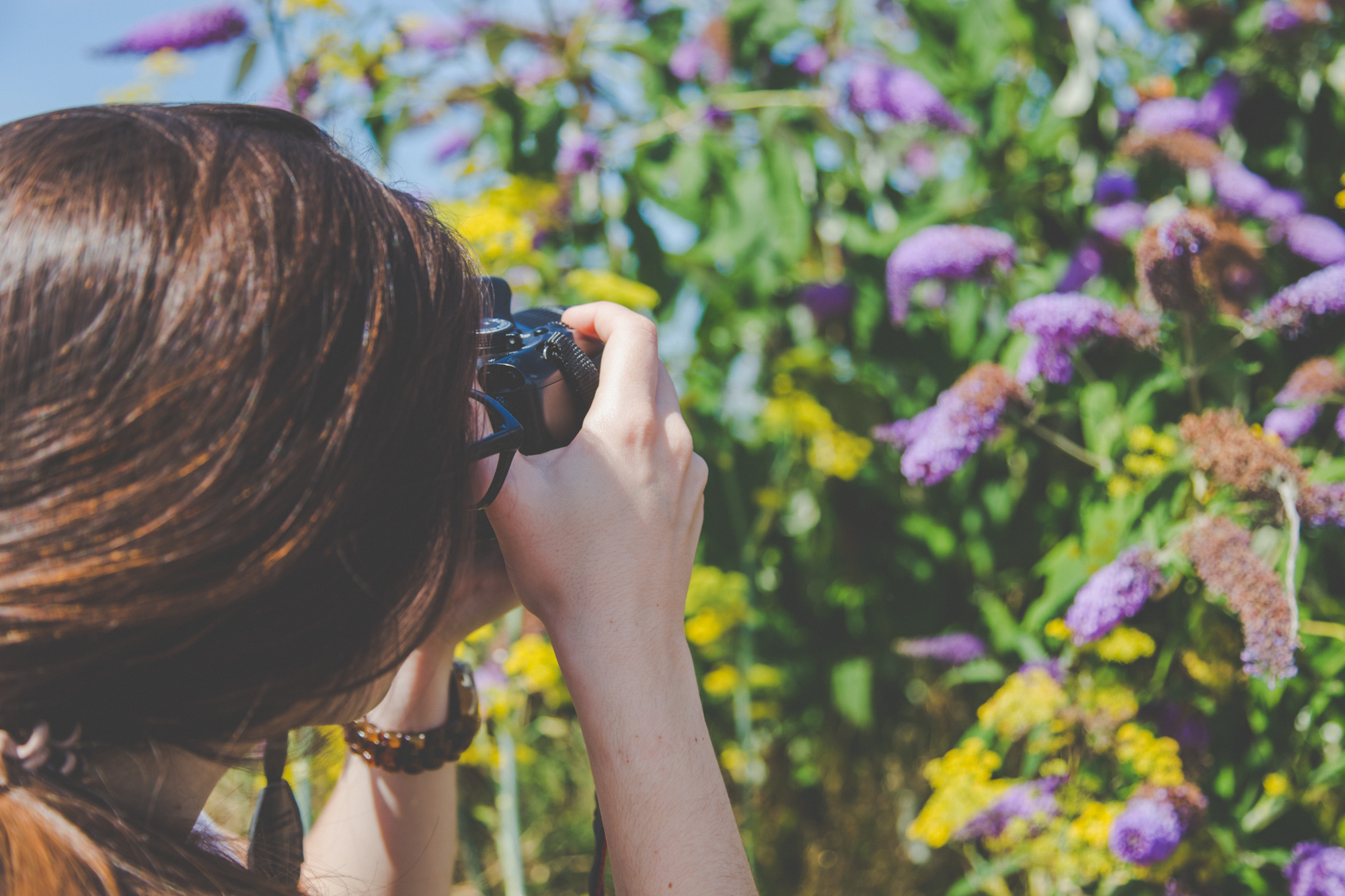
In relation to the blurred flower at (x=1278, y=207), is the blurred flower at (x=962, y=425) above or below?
below

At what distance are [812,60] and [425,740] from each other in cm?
140

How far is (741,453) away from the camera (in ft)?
5.43

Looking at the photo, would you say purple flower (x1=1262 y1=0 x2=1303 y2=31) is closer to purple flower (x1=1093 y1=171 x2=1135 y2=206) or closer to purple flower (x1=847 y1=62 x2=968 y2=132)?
purple flower (x1=1093 y1=171 x2=1135 y2=206)

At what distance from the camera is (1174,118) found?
4.20ft

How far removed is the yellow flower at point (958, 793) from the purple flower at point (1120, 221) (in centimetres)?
78

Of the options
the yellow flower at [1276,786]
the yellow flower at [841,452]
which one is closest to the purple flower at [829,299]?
the yellow flower at [841,452]

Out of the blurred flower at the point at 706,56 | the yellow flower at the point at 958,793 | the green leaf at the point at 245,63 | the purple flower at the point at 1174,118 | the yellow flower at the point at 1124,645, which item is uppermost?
the green leaf at the point at 245,63

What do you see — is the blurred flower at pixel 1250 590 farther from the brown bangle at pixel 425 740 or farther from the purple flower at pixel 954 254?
the brown bangle at pixel 425 740

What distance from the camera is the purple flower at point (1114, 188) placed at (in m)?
1.34

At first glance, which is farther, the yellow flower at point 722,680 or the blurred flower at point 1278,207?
the yellow flower at point 722,680

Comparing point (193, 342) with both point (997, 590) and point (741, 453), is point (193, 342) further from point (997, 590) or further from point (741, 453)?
point (997, 590)

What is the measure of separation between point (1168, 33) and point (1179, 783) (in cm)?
119

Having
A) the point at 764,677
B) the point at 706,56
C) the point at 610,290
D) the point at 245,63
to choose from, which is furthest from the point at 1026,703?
A: the point at 245,63

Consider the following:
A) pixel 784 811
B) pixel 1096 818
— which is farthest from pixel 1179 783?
pixel 784 811
